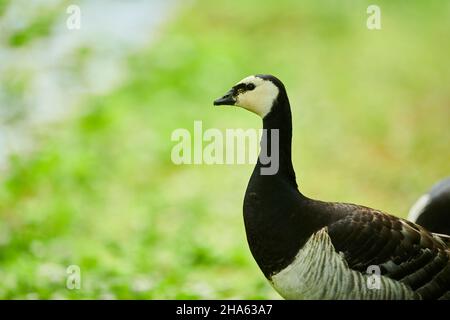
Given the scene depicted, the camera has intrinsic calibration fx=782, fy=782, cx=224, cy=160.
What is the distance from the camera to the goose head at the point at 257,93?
3.46 metres

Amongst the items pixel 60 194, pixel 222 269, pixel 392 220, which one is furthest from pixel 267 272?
pixel 60 194

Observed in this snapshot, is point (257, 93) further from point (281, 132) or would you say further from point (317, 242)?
point (317, 242)

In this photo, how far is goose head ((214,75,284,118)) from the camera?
136 inches

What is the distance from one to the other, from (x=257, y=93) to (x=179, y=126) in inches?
225

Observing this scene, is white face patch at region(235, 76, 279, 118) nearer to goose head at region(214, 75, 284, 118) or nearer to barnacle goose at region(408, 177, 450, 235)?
goose head at region(214, 75, 284, 118)

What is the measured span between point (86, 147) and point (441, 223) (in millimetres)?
5218

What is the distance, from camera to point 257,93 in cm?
348

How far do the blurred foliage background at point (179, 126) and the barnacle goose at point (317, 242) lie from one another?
1598 millimetres

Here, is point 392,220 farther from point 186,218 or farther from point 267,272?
point 186,218

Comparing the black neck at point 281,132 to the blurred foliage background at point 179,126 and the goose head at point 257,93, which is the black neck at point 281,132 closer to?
the goose head at point 257,93

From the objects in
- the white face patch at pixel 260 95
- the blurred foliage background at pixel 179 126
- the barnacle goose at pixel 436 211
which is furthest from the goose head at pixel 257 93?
the blurred foliage background at pixel 179 126

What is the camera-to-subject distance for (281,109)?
349 cm

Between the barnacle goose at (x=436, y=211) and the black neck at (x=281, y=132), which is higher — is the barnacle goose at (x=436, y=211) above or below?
below
